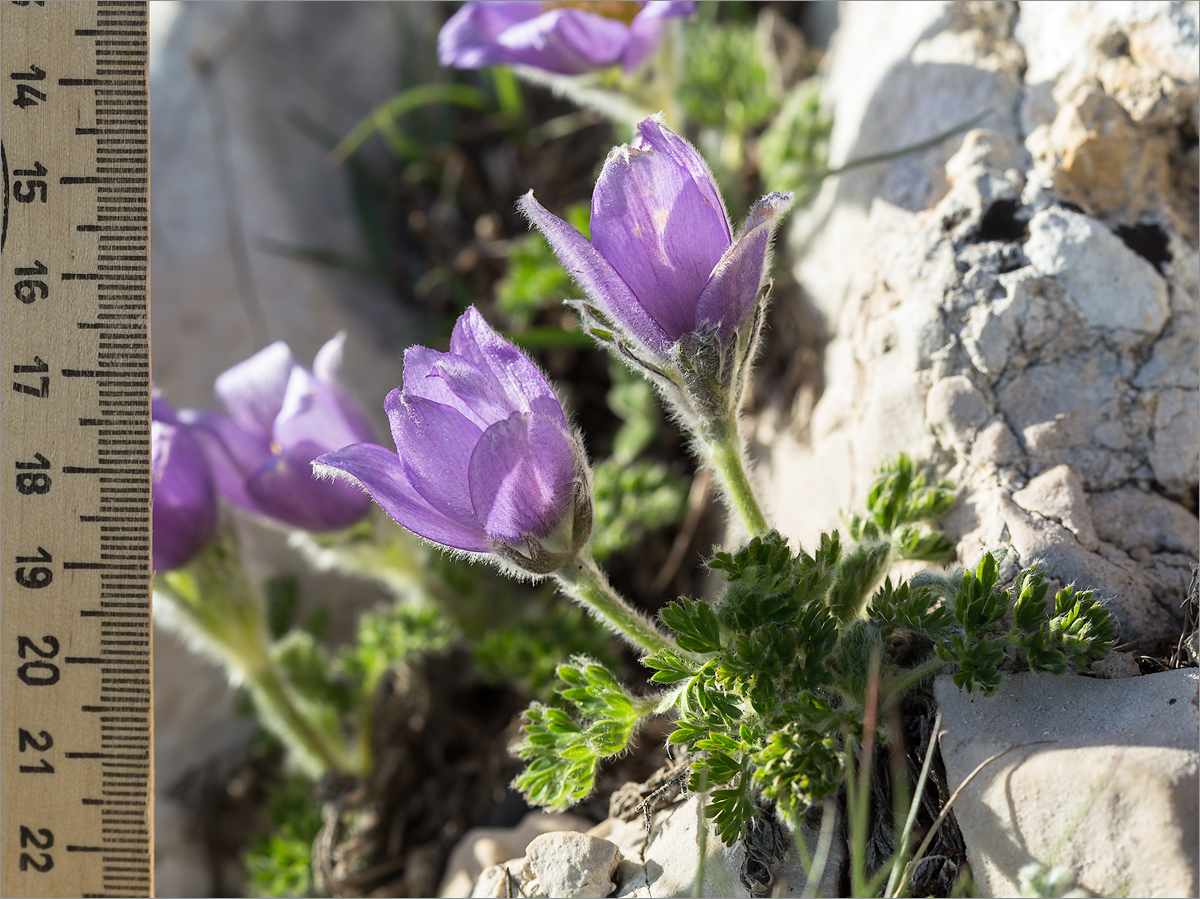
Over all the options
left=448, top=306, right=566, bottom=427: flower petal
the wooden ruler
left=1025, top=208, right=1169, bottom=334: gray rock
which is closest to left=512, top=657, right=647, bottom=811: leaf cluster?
left=448, top=306, right=566, bottom=427: flower petal

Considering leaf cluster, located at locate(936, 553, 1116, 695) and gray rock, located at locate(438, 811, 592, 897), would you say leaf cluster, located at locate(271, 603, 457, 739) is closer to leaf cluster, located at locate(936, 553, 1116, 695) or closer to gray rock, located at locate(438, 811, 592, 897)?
gray rock, located at locate(438, 811, 592, 897)

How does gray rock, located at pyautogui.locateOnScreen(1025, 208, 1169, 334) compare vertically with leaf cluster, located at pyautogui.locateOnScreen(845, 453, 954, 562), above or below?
above

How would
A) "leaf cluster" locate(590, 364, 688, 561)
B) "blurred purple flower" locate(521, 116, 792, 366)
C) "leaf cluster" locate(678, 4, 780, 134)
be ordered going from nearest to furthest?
"blurred purple flower" locate(521, 116, 792, 366) < "leaf cluster" locate(590, 364, 688, 561) < "leaf cluster" locate(678, 4, 780, 134)

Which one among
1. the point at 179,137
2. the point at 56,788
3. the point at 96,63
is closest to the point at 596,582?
the point at 56,788

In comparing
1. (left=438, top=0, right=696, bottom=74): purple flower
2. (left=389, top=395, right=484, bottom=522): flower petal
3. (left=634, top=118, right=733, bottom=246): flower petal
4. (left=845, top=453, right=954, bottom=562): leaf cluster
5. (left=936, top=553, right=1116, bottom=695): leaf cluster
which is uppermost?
(left=438, top=0, right=696, bottom=74): purple flower

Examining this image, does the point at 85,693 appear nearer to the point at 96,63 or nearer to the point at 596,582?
the point at 596,582

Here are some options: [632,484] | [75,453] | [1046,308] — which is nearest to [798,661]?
[1046,308]
